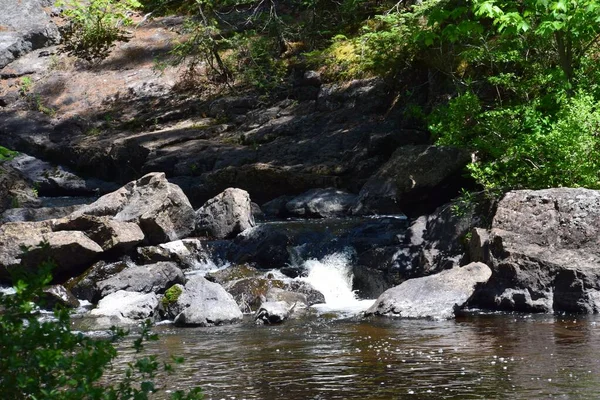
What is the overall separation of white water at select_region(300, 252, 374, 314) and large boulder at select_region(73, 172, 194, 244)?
122 inches

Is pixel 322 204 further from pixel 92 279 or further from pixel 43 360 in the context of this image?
pixel 43 360

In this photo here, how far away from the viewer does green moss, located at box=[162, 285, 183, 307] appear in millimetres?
12562

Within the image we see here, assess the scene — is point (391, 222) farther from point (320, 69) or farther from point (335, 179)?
point (320, 69)

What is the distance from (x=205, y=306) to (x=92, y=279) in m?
3.58

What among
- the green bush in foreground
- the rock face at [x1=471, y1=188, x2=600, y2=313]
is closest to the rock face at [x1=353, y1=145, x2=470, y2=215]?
the rock face at [x1=471, y1=188, x2=600, y2=313]

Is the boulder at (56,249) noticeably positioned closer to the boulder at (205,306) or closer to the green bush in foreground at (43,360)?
Result: the boulder at (205,306)

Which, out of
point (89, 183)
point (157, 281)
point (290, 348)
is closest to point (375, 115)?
point (89, 183)

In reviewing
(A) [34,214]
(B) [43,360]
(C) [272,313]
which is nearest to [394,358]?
(C) [272,313]

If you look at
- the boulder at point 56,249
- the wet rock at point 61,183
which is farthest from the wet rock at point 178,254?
the wet rock at point 61,183

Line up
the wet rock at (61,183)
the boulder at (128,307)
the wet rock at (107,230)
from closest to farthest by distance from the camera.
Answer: the boulder at (128,307), the wet rock at (107,230), the wet rock at (61,183)

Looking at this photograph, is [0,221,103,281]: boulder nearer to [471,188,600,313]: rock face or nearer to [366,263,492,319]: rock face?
[366,263,492,319]: rock face

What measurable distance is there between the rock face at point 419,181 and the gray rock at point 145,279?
4674mm

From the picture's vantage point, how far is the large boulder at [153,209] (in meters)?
16.5

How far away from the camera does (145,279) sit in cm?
1388
